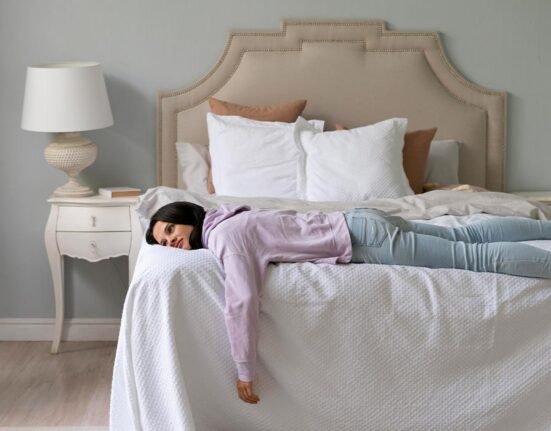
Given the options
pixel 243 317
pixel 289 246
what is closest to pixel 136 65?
pixel 289 246

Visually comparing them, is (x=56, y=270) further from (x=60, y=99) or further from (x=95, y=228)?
(x=60, y=99)

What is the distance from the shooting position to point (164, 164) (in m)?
4.61

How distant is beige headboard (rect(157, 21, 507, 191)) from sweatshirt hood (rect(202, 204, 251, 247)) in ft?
4.40

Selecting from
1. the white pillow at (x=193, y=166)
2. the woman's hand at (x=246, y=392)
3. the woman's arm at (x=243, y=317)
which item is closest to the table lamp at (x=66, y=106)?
the white pillow at (x=193, y=166)

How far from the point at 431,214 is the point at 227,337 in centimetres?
108

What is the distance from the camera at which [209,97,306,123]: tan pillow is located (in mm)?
4398

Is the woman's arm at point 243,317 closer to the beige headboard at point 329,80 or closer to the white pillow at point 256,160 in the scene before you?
the white pillow at point 256,160

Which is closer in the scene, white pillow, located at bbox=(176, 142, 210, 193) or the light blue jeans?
the light blue jeans

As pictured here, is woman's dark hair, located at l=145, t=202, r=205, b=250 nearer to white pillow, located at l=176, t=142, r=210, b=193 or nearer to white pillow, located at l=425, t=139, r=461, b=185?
→ white pillow, located at l=176, t=142, r=210, b=193

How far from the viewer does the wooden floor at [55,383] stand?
367cm

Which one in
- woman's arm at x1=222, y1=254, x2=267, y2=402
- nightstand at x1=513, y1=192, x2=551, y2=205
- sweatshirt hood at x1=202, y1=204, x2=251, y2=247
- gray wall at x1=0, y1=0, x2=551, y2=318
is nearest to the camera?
woman's arm at x1=222, y1=254, x2=267, y2=402

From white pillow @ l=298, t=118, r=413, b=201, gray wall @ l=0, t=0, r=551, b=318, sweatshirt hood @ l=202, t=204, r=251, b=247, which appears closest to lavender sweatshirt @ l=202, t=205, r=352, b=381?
sweatshirt hood @ l=202, t=204, r=251, b=247

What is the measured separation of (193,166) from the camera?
449cm

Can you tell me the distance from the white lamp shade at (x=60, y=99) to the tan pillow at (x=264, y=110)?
0.54 metres
